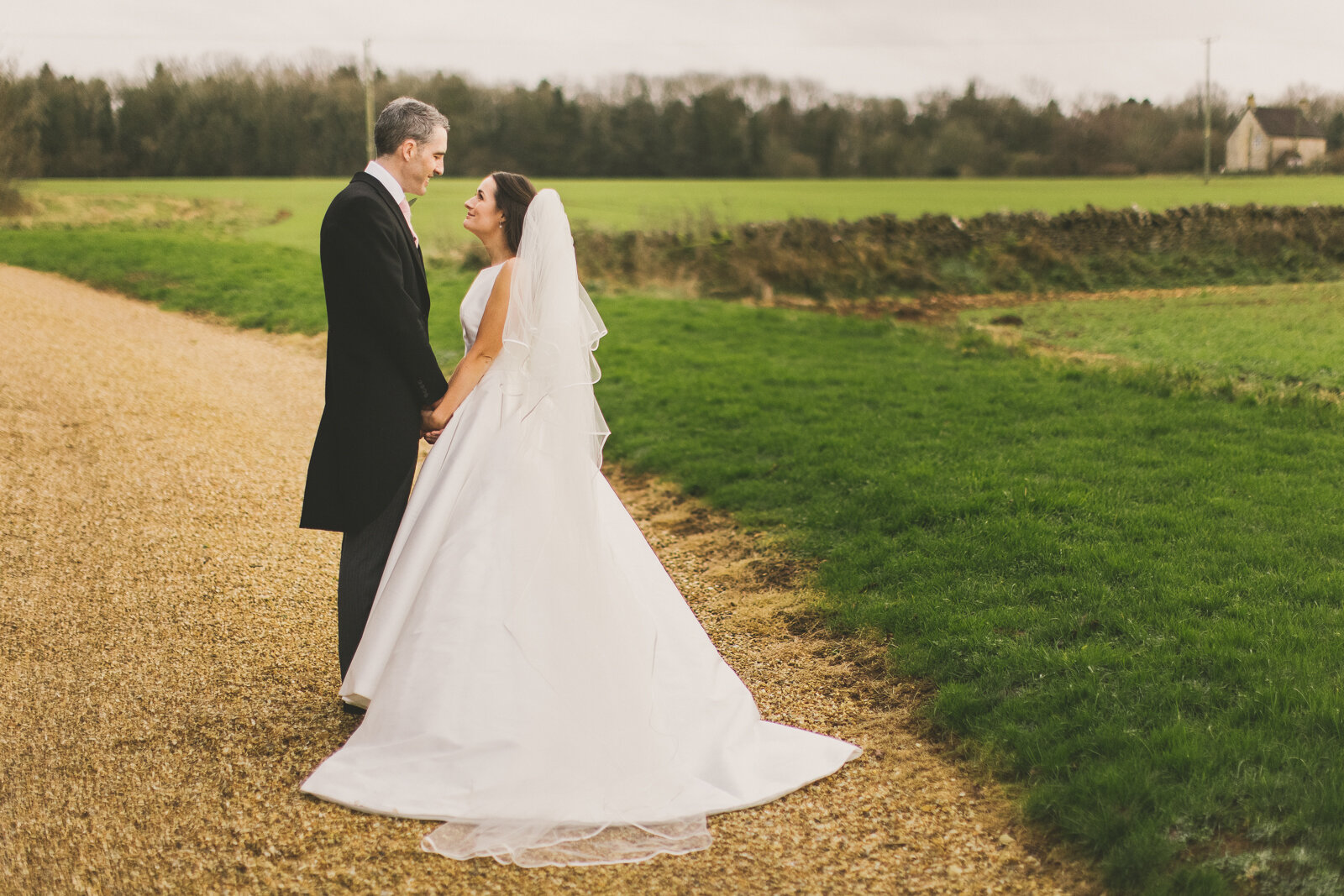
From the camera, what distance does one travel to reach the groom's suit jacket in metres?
3.98

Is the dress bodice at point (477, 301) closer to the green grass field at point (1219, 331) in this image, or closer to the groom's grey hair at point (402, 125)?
the groom's grey hair at point (402, 125)

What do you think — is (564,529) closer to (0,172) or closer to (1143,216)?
(1143,216)

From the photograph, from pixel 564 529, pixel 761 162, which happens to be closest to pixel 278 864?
pixel 564 529

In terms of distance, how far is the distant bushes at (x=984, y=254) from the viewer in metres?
23.5

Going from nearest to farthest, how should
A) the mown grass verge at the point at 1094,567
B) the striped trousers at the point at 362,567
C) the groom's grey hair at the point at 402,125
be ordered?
the mown grass verge at the point at 1094,567 → the groom's grey hair at the point at 402,125 → the striped trousers at the point at 362,567

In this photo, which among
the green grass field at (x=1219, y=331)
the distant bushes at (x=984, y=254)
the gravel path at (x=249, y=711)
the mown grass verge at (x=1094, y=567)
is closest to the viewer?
the gravel path at (x=249, y=711)

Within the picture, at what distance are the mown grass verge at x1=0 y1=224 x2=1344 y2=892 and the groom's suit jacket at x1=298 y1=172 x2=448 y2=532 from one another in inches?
104

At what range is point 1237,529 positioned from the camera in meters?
5.95

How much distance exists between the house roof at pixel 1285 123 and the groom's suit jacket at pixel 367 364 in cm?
3594

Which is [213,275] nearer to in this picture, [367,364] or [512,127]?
[367,364]

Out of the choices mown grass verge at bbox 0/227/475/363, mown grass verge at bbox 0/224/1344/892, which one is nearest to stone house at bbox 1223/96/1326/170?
mown grass verge at bbox 0/224/1344/892

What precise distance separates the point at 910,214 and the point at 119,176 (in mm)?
40512

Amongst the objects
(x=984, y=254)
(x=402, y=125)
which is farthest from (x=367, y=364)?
(x=984, y=254)

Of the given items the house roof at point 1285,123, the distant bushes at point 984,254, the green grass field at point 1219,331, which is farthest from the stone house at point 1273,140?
the green grass field at point 1219,331
